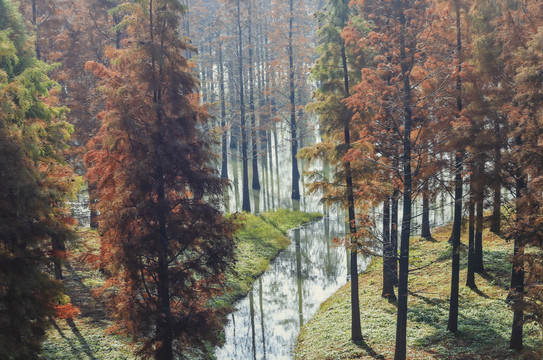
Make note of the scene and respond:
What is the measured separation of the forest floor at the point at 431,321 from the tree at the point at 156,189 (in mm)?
5978

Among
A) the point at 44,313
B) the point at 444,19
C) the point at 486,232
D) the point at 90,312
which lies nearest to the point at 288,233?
the point at 486,232

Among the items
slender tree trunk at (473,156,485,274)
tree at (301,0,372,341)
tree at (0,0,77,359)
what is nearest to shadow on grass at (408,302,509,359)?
tree at (301,0,372,341)

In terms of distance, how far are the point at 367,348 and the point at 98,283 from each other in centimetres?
1206

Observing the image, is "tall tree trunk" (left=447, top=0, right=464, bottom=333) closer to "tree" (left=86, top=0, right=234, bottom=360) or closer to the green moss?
"tree" (left=86, top=0, right=234, bottom=360)

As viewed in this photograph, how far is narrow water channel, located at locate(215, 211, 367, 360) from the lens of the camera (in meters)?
17.3

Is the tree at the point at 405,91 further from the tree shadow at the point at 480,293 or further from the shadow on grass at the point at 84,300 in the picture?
the shadow on grass at the point at 84,300

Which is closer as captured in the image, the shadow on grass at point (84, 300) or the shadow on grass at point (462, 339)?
the shadow on grass at point (462, 339)

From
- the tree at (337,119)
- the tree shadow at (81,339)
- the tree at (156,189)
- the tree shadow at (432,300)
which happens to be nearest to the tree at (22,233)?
the tree at (156,189)

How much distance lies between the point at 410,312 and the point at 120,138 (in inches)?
525

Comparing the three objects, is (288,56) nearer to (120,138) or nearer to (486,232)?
(486,232)

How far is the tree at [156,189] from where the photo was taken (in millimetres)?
11766

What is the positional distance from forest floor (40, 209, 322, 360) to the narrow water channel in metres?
0.77

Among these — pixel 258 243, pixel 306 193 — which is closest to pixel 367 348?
pixel 306 193

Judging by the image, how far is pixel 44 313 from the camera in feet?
33.9
